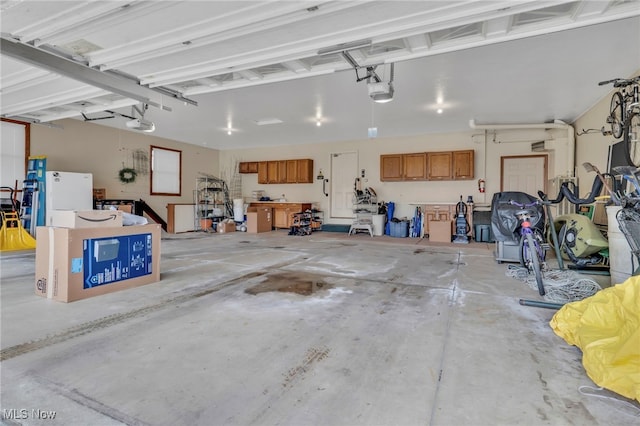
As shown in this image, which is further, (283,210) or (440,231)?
(283,210)

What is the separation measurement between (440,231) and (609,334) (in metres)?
6.27

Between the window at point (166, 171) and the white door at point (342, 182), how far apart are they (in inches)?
204

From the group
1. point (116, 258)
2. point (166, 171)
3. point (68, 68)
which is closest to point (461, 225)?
point (116, 258)

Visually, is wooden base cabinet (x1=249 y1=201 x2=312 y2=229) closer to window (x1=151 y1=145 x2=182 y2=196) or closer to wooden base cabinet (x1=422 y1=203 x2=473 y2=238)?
window (x1=151 y1=145 x2=182 y2=196)

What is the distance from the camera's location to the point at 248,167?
37.8 feet

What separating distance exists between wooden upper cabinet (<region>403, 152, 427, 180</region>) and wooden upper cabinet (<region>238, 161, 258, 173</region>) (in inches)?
211

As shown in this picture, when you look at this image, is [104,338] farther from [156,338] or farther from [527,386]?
[527,386]

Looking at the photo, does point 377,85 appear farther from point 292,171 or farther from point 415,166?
point 292,171

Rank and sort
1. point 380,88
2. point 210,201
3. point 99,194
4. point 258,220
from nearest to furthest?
point 380,88 → point 99,194 → point 258,220 → point 210,201

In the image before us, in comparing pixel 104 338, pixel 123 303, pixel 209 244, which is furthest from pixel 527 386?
pixel 209 244

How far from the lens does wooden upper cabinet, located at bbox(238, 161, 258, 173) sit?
1142cm

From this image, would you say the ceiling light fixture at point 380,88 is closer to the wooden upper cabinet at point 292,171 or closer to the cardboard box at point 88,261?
the cardboard box at point 88,261

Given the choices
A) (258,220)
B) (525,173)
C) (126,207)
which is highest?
(525,173)

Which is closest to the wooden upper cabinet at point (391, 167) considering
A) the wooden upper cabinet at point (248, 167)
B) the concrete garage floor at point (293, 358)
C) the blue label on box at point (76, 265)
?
the wooden upper cabinet at point (248, 167)
